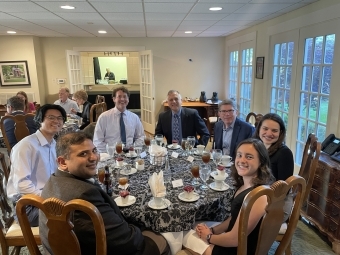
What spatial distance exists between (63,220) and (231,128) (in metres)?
2.09

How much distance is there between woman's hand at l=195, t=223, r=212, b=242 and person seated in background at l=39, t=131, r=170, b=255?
0.80 ft

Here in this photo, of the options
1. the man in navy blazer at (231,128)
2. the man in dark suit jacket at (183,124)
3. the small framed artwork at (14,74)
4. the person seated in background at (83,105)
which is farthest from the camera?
the small framed artwork at (14,74)

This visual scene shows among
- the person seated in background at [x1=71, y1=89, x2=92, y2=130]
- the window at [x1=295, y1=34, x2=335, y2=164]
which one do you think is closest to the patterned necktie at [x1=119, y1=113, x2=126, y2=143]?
the person seated in background at [x1=71, y1=89, x2=92, y2=130]

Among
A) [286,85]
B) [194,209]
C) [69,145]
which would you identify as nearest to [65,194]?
[69,145]

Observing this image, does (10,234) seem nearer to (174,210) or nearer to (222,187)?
(174,210)

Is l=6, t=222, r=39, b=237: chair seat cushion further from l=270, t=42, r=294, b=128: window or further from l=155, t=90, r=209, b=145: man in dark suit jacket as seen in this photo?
l=270, t=42, r=294, b=128: window

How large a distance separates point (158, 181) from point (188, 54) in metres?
5.32

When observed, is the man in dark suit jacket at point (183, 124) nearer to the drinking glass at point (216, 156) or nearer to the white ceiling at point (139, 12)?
the drinking glass at point (216, 156)

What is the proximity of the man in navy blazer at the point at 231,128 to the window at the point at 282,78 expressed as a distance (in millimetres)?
1294

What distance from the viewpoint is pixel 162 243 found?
1537 mm

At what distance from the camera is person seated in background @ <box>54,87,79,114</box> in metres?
4.92

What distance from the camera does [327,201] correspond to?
230 cm

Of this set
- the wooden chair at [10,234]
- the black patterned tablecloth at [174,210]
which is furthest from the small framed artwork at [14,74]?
the black patterned tablecloth at [174,210]

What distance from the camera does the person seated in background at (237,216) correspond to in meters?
1.35
